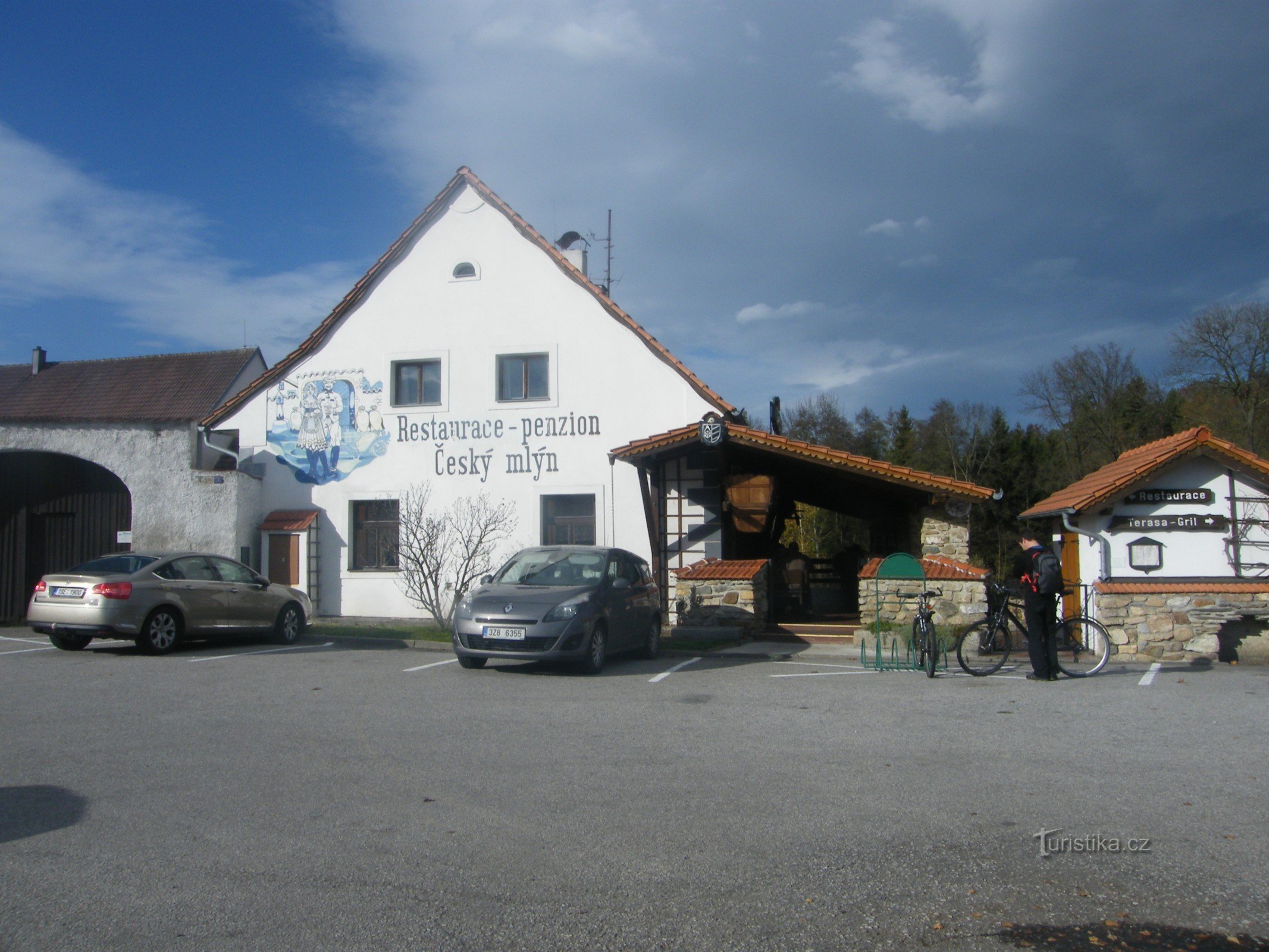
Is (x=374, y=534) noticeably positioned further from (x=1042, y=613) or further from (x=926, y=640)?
(x=1042, y=613)

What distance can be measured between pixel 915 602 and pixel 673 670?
182 inches

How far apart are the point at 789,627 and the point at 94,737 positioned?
35.8 ft

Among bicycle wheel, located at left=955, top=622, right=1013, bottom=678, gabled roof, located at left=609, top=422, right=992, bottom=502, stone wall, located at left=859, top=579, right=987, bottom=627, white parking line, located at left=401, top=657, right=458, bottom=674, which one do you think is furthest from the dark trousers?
white parking line, located at left=401, top=657, right=458, bottom=674

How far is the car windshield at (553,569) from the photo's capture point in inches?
476

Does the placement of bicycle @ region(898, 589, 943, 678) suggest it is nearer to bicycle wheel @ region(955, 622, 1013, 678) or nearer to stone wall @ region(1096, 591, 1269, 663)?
bicycle wheel @ region(955, 622, 1013, 678)

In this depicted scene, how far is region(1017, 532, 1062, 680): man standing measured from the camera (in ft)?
35.3

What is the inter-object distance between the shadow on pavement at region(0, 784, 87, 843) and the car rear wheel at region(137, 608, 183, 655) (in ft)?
23.8

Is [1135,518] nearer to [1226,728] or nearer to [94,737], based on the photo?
[1226,728]

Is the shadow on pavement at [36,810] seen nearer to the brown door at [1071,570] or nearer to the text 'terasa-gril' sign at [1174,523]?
the text 'terasa-gril' sign at [1174,523]

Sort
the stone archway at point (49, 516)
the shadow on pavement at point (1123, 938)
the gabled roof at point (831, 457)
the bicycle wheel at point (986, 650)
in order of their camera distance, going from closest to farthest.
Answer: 1. the shadow on pavement at point (1123, 938)
2. the bicycle wheel at point (986, 650)
3. the gabled roof at point (831, 457)
4. the stone archway at point (49, 516)

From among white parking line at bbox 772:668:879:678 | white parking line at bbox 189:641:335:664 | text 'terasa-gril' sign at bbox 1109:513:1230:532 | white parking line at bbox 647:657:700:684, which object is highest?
text 'terasa-gril' sign at bbox 1109:513:1230:532

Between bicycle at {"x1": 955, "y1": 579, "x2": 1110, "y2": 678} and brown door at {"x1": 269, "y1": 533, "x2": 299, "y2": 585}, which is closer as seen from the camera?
bicycle at {"x1": 955, "y1": 579, "x2": 1110, "y2": 678}

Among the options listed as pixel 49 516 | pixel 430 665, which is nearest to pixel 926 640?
pixel 430 665

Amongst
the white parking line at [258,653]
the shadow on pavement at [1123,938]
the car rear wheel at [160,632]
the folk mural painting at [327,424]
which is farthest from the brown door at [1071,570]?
the car rear wheel at [160,632]
